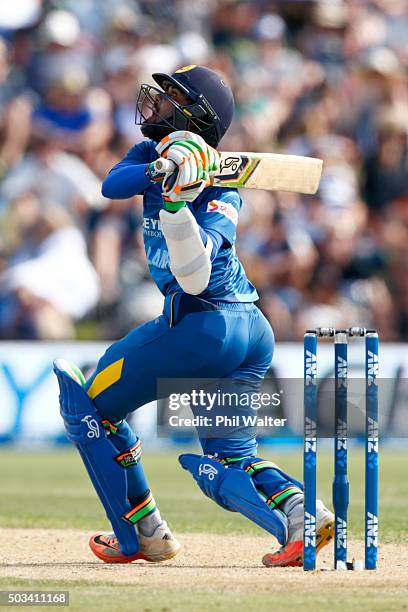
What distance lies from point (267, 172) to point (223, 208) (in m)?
0.25

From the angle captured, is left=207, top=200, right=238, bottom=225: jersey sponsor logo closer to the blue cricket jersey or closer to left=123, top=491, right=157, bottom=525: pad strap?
the blue cricket jersey

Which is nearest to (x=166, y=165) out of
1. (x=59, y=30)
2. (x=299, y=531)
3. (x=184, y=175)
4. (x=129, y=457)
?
(x=184, y=175)

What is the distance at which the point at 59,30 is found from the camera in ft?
48.0

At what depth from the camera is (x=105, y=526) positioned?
7.29 m

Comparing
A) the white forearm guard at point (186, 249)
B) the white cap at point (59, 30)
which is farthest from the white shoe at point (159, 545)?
the white cap at point (59, 30)

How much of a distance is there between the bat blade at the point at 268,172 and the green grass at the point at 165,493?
2.19 meters

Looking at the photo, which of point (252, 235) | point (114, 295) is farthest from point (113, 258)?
point (252, 235)

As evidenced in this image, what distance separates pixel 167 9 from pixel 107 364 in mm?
11387

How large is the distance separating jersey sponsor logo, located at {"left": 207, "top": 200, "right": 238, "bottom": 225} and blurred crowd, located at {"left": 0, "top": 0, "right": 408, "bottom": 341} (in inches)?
289

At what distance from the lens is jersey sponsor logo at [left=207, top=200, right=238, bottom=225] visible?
205 inches

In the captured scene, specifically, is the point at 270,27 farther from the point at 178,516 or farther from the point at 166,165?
the point at 166,165

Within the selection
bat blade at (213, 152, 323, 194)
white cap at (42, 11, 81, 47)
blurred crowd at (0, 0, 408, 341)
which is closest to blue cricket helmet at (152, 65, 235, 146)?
bat blade at (213, 152, 323, 194)

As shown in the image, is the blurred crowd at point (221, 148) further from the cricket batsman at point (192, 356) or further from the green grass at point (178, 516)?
the cricket batsman at point (192, 356)

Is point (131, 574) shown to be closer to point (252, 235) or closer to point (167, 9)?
point (252, 235)
